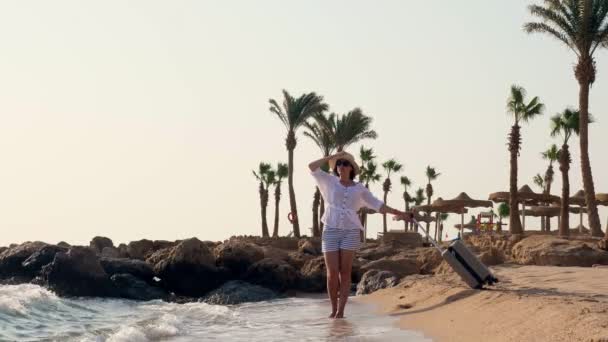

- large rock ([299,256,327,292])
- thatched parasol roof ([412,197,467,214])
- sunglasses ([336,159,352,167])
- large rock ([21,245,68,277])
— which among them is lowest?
large rock ([299,256,327,292])

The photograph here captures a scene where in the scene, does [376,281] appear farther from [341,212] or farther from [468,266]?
[341,212]

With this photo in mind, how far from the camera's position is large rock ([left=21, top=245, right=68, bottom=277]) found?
62.3ft

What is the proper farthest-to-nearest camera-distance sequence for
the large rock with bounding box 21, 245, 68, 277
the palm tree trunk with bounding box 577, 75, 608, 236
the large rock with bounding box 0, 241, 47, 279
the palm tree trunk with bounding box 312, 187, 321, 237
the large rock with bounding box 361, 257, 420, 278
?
the palm tree trunk with bounding box 312, 187, 321, 237 → the palm tree trunk with bounding box 577, 75, 608, 236 → the large rock with bounding box 0, 241, 47, 279 → the large rock with bounding box 21, 245, 68, 277 → the large rock with bounding box 361, 257, 420, 278

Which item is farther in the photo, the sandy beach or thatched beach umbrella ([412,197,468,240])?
thatched beach umbrella ([412,197,468,240])

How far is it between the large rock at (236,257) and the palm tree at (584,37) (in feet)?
48.6

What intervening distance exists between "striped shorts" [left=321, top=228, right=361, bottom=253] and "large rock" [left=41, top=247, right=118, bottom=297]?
9.79 m

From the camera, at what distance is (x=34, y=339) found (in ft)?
34.4

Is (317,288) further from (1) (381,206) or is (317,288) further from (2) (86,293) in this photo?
(1) (381,206)

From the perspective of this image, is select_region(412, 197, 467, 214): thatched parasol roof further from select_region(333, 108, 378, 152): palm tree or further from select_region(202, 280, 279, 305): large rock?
select_region(202, 280, 279, 305): large rock

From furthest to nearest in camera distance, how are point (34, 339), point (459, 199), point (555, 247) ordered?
point (459, 199) < point (555, 247) < point (34, 339)

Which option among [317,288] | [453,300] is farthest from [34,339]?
[317,288]

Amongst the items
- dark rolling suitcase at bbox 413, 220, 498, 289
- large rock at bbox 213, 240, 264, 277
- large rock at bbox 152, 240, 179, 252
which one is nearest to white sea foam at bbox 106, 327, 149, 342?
dark rolling suitcase at bbox 413, 220, 498, 289

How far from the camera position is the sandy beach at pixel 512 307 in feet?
19.6

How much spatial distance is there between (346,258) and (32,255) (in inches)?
508
